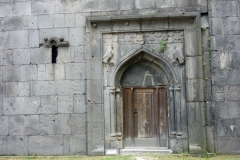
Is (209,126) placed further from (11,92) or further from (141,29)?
(11,92)

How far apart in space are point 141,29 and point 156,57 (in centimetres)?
79

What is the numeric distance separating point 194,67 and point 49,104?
372 cm

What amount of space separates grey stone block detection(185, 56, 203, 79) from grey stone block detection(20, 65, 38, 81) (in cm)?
383

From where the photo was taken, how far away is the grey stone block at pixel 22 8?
7008mm

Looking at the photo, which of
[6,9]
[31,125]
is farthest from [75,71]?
[6,9]

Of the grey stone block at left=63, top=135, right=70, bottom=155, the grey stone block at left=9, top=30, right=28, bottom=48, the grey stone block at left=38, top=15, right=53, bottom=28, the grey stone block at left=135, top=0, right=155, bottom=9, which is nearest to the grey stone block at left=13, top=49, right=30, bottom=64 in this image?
the grey stone block at left=9, top=30, right=28, bottom=48

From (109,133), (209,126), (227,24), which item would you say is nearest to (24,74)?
(109,133)

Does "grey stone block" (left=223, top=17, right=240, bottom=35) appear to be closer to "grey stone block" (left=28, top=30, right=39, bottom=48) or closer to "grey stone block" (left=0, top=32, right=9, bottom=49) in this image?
"grey stone block" (left=28, top=30, right=39, bottom=48)

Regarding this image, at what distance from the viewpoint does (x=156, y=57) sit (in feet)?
21.6

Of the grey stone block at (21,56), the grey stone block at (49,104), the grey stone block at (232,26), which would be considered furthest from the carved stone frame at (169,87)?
the grey stone block at (21,56)

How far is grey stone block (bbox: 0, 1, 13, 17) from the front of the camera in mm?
7070

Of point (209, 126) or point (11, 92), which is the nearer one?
point (209, 126)

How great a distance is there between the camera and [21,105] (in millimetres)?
6879

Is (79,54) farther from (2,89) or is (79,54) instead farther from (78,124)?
(2,89)
